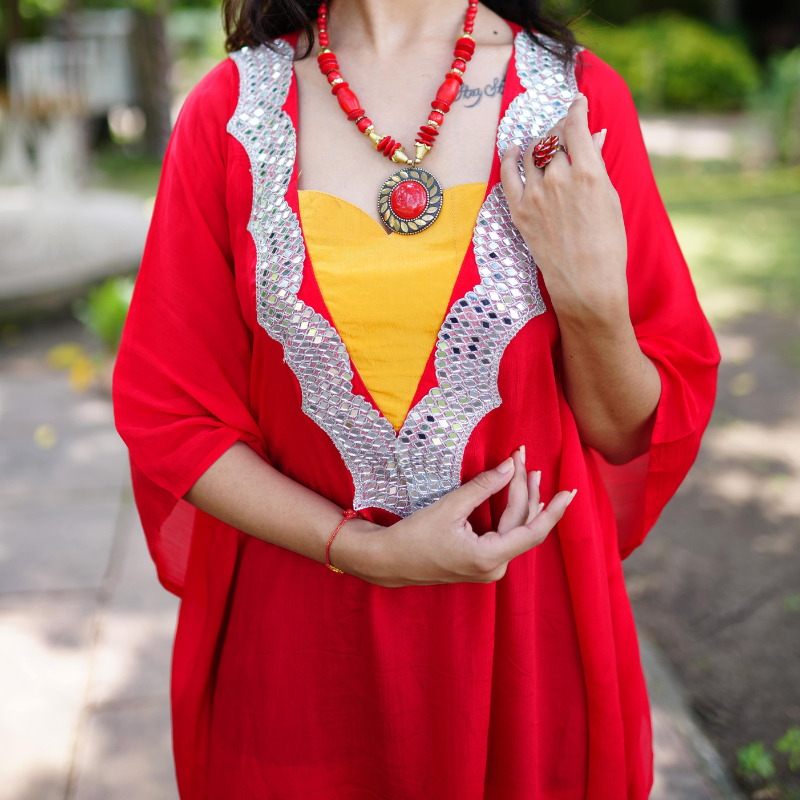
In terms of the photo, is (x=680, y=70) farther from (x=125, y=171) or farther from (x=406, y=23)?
(x=406, y=23)

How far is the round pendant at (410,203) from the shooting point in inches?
44.5

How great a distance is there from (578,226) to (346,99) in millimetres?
450

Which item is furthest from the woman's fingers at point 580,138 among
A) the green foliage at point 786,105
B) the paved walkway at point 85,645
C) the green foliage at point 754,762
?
the green foliage at point 786,105

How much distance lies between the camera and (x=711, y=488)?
364cm

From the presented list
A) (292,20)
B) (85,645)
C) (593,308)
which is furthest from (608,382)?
(85,645)

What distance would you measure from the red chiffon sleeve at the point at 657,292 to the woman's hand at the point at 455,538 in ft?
0.72

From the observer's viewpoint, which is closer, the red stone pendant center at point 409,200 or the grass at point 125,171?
the red stone pendant center at point 409,200

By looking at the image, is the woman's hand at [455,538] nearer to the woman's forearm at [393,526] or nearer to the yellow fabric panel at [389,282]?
the woman's forearm at [393,526]

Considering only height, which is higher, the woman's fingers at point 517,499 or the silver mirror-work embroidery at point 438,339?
the silver mirror-work embroidery at point 438,339

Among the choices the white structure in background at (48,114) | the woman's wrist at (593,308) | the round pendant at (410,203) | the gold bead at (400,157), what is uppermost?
the gold bead at (400,157)

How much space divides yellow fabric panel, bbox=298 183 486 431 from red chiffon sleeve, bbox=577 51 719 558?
226 mm

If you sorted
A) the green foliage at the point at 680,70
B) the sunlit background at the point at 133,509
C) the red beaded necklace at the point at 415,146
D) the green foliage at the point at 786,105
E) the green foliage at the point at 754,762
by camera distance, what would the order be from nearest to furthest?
the red beaded necklace at the point at 415,146 < the green foliage at the point at 754,762 < the sunlit background at the point at 133,509 < the green foliage at the point at 786,105 < the green foliage at the point at 680,70

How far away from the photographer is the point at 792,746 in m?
2.30

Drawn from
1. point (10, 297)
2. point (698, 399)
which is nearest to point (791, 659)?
point (698, 399)
